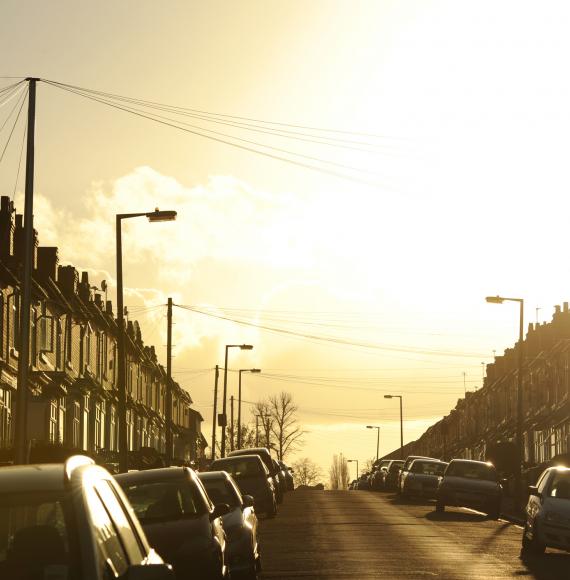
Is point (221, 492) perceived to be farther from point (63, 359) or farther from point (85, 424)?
point (85, 424)

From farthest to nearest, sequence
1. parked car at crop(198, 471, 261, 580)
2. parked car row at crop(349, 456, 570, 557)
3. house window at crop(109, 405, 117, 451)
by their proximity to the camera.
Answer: house window at crop(109, 405, 117, 451) → parked car row at crop(349, 456, 570, 557) → parked car at crop(198, 471, 261, 580)

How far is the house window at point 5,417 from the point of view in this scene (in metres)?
39.6

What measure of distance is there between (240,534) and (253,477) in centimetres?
1665

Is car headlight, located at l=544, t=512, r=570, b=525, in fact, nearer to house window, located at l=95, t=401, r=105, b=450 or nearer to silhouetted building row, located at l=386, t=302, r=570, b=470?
silhouetted building row, located at l=386, t=302, r=570, b=470

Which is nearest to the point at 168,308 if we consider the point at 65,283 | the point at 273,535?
the point at 65,283

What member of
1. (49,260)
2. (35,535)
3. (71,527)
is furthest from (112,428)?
(71,527)

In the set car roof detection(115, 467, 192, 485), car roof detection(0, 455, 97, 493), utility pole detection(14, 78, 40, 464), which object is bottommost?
car roof detection(115, 467, 192, 485)

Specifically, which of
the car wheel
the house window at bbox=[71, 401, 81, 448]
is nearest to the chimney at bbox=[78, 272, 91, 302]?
the house window at bbox=[71, 401, 81, 448]

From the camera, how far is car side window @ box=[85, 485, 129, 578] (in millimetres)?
6105

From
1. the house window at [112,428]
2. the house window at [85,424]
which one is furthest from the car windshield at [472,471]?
the house window at [112,428]

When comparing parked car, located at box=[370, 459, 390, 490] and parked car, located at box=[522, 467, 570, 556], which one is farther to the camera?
parked car, located at box=[370, 459, 390, 490]

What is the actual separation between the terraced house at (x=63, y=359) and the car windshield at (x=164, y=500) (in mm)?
20748

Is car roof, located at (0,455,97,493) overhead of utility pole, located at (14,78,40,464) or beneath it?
beneath

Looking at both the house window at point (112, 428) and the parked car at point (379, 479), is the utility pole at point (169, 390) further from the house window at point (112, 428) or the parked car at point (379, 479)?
the parked car at point (379, 479)
